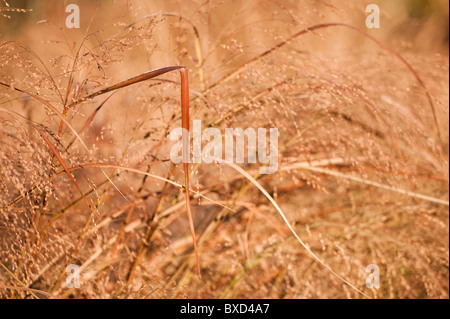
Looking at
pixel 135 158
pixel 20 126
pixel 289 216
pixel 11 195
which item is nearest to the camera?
pixel 20 126

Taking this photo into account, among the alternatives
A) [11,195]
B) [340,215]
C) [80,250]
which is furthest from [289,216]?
[11,195]

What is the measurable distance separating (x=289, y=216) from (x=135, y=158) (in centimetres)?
62

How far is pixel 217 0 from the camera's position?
0.95 meters

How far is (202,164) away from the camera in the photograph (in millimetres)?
1119

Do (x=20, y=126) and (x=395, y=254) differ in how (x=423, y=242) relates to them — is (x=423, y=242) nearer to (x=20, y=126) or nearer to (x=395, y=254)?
(x=395, y=254)

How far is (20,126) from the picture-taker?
0.70m

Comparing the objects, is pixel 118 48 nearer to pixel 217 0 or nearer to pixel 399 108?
pixel 217 0

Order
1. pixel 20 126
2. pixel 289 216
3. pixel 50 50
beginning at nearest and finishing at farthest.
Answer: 1. pixel 20 126
2. pixel 50 50
3. pixel 289 216

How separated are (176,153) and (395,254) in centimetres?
78

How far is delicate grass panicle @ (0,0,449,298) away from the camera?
750 mm

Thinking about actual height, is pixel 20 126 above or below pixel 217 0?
below

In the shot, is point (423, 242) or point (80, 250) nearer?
point (80, 250)

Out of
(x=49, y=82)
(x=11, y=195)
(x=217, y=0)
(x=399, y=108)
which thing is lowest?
(x=11, y=195)

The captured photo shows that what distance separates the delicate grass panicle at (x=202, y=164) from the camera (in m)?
0.75
